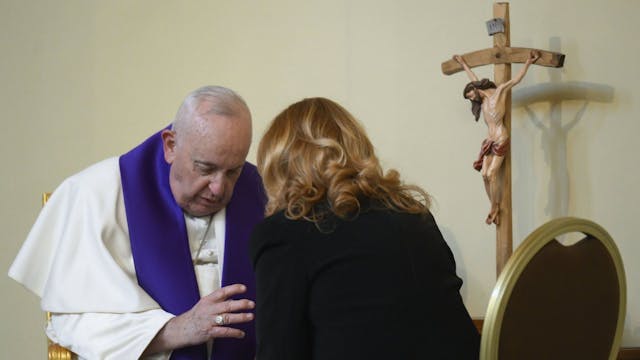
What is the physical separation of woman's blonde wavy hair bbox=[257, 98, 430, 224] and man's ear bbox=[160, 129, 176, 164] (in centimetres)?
91

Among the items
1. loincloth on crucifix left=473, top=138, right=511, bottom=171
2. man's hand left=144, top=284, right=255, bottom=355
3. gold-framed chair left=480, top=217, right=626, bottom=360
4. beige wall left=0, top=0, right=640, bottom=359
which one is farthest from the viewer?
beige wall left=0, top=0, right=640, bottom=359

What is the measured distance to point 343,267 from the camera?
6.31 feet

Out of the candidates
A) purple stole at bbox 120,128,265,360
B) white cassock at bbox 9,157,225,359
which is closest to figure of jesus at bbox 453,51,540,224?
purple stole at bbox 120,128,265,360

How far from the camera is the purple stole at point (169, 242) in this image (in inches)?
114

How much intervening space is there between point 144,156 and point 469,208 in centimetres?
237

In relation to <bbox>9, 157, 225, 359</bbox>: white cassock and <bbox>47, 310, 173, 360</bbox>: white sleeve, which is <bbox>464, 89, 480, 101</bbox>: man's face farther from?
<bbox>47, 310, 173, 360</bbox>: white sleeve

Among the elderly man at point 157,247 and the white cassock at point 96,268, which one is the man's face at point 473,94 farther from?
the white cassock at point 96,268

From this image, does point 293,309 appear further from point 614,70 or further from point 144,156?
point 614,70

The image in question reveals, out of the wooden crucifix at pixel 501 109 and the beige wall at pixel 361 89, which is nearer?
the wooden crucifix at pixel 501 109

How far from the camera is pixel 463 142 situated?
15.9 ft

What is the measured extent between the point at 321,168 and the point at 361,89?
Answer: 290 centimetres

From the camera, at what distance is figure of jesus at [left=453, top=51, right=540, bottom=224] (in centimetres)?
416

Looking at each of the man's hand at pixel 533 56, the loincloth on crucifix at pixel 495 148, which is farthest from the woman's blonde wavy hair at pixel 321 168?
the man's hand at pixel 533 56

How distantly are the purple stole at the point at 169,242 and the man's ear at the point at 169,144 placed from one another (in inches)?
5.5
